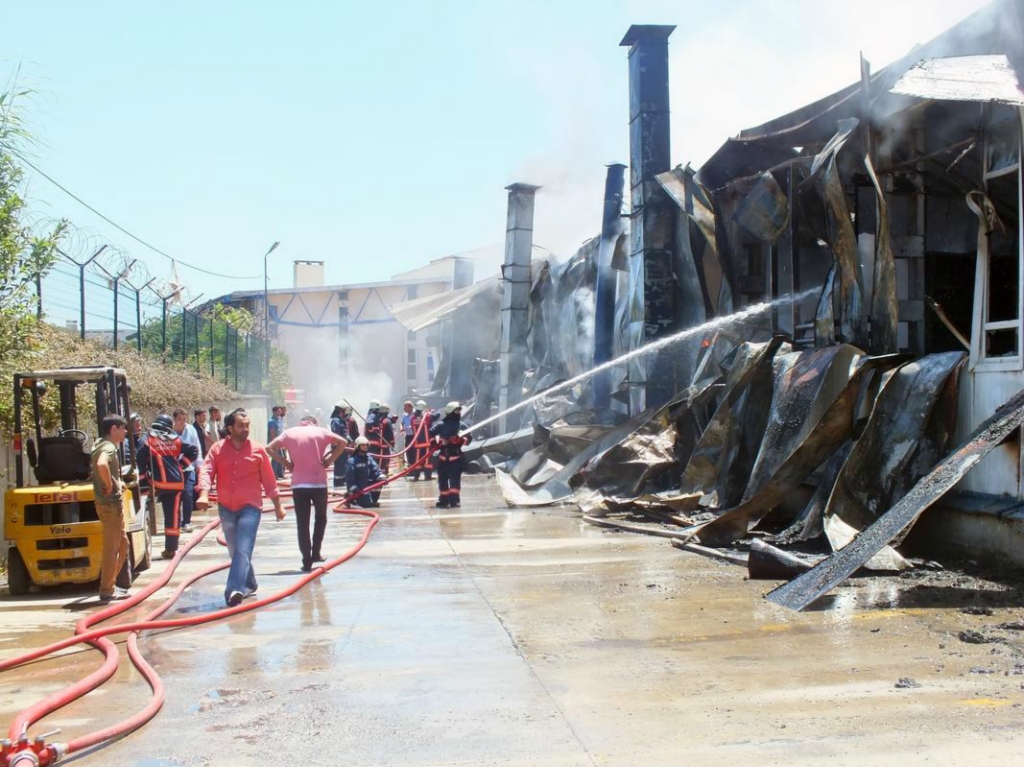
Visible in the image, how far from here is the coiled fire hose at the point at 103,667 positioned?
415 cm

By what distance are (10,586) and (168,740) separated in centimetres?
488

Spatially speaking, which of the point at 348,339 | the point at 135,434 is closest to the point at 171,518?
the point at 135,434

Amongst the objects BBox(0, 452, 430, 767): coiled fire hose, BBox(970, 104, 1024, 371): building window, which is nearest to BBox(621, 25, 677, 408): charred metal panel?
BBox(970, 104, 1024, 371): building window

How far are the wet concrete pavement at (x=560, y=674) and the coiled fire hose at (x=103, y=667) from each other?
0.27ft

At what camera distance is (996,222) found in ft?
27.8

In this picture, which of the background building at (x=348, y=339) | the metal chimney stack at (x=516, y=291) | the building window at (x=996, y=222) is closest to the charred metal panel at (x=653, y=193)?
the building window at (x=996, y=222)

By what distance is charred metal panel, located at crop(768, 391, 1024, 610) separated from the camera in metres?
6.88

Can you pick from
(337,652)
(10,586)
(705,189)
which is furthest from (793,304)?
(10,586)

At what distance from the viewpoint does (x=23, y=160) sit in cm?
941

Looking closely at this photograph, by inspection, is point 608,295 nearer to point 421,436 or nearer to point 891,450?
point 421,436

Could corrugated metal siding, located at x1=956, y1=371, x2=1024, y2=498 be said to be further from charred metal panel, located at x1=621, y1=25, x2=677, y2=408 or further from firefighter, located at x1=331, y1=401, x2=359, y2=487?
firefighter, located at x1=331, y1=401, x2=359, y2=487

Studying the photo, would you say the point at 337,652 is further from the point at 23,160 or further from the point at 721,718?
the point at 23,160

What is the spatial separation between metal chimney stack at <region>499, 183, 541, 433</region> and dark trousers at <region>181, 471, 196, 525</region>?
10.5m

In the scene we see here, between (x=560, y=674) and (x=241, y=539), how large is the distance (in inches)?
138
